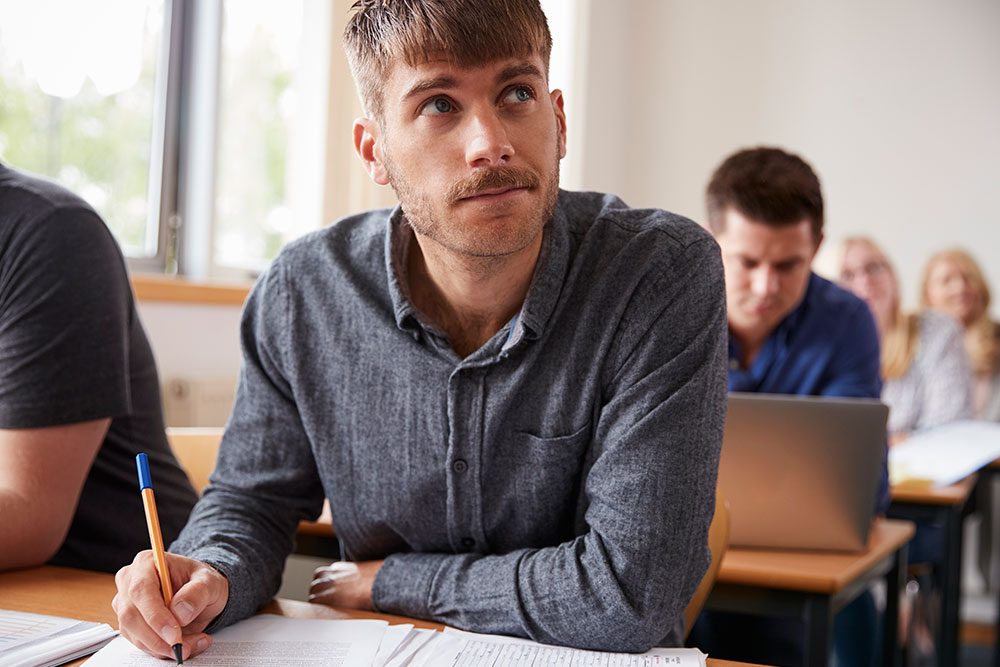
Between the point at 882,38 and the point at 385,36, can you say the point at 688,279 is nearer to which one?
the point at 385,36

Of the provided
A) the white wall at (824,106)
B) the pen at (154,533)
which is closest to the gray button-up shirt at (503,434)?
the pen at (154,533)

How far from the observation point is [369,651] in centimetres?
100

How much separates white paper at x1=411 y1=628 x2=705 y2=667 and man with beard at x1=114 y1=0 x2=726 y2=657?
3 cm

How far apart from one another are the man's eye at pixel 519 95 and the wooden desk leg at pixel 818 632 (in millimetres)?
958

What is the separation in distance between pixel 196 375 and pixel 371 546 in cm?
181

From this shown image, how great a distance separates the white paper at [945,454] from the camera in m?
2.90

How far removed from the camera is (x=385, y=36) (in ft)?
4.05

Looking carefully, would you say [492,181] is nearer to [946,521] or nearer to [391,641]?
[391,641]

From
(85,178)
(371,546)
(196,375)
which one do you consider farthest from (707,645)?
(85,178)

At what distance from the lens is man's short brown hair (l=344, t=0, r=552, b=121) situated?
118 cm

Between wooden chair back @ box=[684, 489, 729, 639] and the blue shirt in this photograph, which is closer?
wooden chair back @ box=[684, 489, 729, 639]

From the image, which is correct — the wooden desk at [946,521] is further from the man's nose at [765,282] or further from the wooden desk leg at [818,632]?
the wooden desk leg at [818,632]

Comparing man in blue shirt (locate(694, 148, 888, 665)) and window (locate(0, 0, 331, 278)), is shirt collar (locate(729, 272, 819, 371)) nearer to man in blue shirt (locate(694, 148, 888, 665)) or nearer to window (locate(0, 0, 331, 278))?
man in blue shirt (locate(694, 148, 888, 665))

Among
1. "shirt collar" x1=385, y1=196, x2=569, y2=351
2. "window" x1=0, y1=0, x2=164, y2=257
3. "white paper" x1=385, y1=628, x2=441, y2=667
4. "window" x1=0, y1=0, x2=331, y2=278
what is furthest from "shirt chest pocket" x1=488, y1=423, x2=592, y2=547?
"window" x1=0, y1=0, x2=331, y2=278
